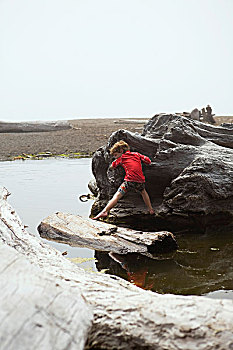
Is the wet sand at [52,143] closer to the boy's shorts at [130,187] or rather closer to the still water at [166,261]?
the still water at [166,261]

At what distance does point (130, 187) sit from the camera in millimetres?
6535

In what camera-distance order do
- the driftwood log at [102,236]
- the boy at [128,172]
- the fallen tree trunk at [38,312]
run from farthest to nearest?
the boy at [128,172] → the driftwood log at [102,236] → the fallen tree trunk at [38,312]

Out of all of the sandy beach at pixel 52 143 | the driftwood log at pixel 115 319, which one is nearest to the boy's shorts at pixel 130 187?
the driftwood log at pixel 115 319

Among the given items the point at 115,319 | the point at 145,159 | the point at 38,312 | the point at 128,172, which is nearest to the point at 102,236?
the point at 128,172

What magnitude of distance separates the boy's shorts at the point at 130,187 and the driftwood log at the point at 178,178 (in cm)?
29

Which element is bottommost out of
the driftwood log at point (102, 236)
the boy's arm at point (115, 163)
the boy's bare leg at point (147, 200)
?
the driftwood log at point (102, 236)

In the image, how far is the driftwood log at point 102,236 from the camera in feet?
16.5

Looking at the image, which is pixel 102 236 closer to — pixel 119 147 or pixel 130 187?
pixel 130 187

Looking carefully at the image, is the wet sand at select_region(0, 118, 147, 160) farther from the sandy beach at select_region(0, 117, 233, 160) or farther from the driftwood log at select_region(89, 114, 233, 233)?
the driftwood log at select_region(89, 114, 233, 233)

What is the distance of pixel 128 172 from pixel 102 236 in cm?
147

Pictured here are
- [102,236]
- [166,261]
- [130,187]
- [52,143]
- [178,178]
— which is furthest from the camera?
[52,143]

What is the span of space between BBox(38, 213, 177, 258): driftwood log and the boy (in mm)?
714

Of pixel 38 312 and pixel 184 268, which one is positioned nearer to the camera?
pixel 38 312

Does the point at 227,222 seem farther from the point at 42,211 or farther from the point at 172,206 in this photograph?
the point at 42,211
